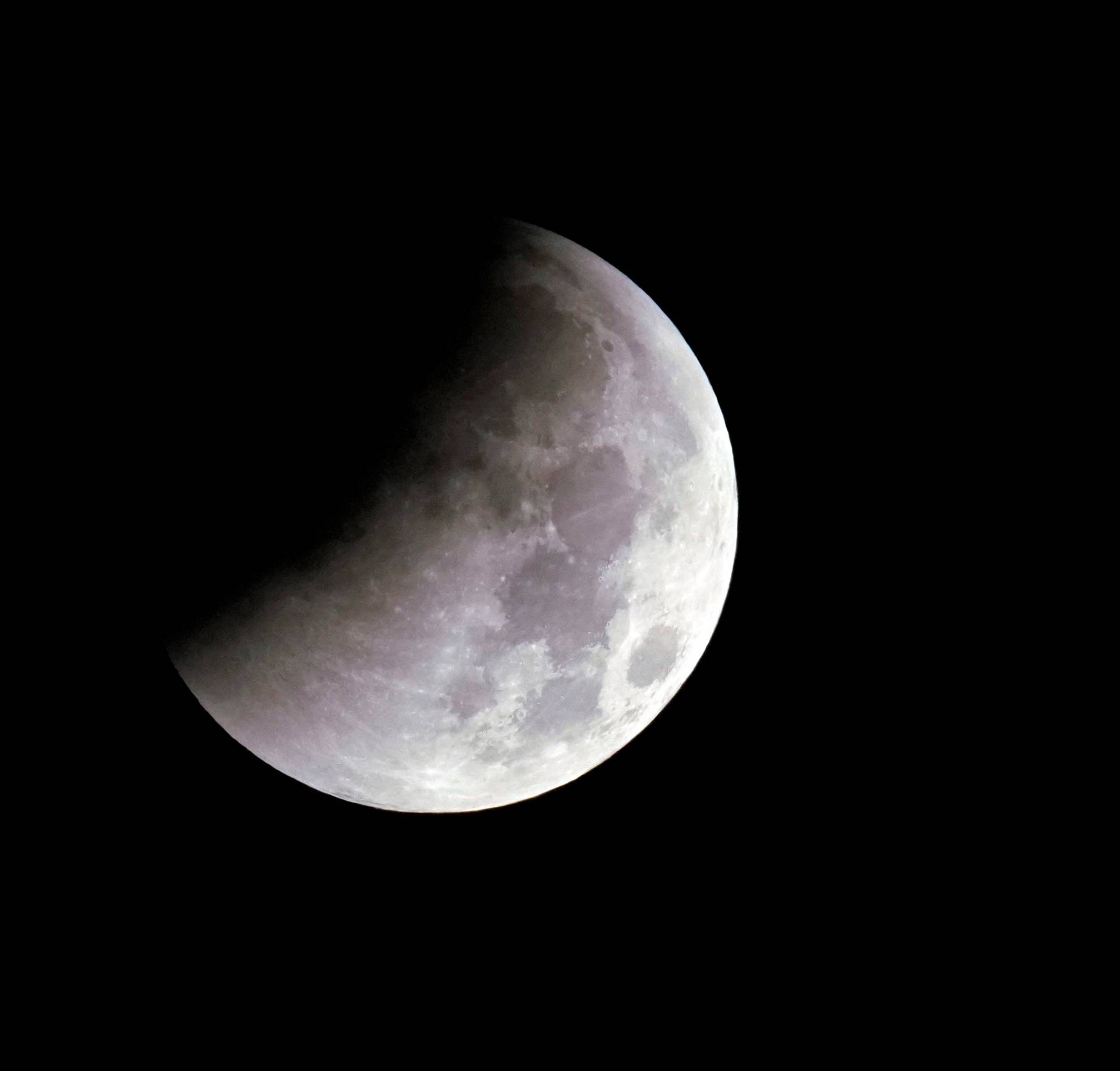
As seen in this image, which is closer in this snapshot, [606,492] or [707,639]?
[606,492]

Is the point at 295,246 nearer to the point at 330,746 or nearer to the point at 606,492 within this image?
the point at 606,492

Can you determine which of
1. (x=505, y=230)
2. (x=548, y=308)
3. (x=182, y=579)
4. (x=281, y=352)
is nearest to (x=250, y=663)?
(x=182, y=579)

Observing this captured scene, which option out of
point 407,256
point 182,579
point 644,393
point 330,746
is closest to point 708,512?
point 644,393

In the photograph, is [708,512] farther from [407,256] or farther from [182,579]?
[182,579]

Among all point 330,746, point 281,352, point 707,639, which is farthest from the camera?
point 707,639

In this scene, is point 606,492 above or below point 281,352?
below

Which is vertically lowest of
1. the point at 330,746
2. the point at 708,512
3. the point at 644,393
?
the point at 330,746

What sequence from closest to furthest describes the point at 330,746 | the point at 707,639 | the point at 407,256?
the point at 407,256
the point at 330,746
the point at 707,639
